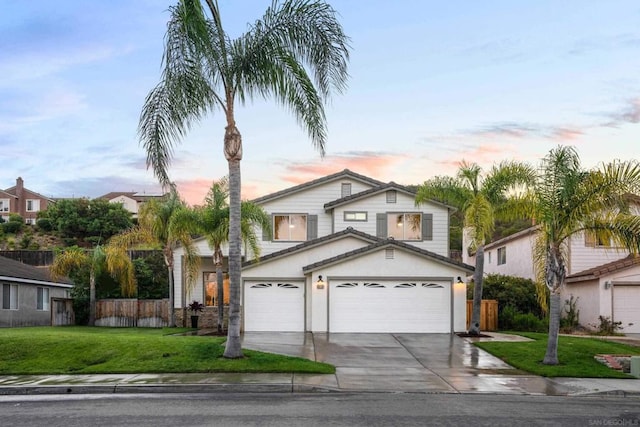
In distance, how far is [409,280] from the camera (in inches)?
1055

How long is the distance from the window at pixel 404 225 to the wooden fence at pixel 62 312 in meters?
18.1

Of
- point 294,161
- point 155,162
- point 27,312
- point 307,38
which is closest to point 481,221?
point 307,38

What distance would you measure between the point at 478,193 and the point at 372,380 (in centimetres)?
1251

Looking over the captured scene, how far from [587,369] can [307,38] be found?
11.6 meters

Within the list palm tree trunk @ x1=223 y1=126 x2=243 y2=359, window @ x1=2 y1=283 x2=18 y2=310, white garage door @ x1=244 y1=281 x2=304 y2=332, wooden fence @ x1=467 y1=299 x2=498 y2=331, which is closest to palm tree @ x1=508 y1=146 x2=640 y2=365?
palm tree trunk @ x1=223 y1=126 x2=243 y2=359

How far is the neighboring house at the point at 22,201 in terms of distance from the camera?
89.0 meters

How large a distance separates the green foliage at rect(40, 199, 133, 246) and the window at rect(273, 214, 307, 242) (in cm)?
4021

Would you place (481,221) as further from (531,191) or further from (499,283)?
(499,283)

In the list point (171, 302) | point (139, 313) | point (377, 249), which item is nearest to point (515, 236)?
point (377, 249)

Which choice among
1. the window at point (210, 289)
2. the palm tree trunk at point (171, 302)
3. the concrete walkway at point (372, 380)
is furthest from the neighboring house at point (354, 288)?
the window at point (210, 289)

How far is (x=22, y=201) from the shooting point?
90.6m

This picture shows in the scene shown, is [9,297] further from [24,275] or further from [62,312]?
[62,312]

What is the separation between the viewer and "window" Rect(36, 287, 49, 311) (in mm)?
35031

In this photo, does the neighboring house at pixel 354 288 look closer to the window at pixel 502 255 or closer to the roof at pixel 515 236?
the roof at pixel 515 236
